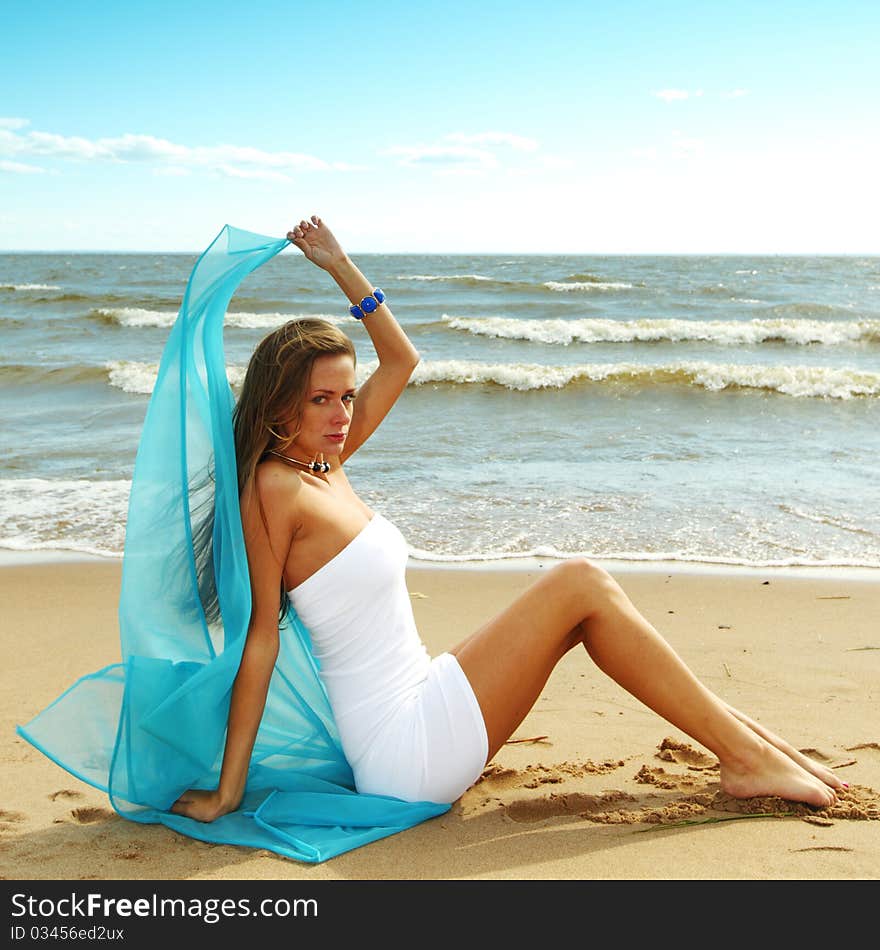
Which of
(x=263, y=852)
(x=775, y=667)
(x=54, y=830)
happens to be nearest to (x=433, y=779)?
(x=263, y=852)

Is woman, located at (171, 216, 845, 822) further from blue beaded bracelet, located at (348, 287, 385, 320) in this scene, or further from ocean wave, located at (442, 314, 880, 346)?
ocean wave, located at (442, 314, 880, 346)

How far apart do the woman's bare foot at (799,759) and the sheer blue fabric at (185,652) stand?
102cm

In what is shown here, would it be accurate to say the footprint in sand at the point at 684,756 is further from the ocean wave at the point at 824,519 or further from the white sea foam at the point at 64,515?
the white sea foam at the point at 64,515

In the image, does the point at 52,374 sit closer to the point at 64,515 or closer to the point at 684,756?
the point at 64,515

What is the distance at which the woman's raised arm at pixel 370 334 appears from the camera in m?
3.60

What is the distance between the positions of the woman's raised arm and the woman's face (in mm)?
426

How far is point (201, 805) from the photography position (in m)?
3.09

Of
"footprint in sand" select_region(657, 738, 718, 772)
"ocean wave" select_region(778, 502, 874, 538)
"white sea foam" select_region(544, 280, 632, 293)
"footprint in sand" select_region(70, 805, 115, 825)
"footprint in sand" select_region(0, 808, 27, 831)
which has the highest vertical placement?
"white sea foam" select_region(544, 280, 632, 293)

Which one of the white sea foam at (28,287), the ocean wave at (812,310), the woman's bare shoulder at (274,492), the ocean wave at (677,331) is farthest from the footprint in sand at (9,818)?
the white sea foam at (28,287)

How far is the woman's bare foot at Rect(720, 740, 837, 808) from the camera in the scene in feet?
10.2

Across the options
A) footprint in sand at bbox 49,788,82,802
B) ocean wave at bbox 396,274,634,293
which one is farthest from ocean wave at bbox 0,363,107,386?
ocean wave at bbox 396,274,634,293

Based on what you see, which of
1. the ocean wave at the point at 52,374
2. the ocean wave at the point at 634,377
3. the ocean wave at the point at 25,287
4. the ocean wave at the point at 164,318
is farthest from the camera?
the ocean wave at the point at 25,287
